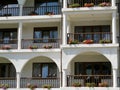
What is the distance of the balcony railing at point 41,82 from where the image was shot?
31100 millimetres

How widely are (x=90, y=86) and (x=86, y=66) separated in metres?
3.38

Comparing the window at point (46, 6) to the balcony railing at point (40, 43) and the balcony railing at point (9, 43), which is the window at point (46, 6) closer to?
the balcony railing at point (40, 43)

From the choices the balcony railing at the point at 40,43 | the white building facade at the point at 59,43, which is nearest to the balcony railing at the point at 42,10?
the white building facade at the point at 59,43

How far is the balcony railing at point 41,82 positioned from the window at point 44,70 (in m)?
0.77

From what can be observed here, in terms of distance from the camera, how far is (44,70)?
32.6m

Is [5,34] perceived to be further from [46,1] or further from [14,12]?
[46,1]

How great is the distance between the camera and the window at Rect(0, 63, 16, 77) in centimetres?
3316

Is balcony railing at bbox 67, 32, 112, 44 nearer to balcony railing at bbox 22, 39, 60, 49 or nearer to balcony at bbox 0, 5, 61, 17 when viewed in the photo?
balcony railing at bbox 22, 39, 60, 49

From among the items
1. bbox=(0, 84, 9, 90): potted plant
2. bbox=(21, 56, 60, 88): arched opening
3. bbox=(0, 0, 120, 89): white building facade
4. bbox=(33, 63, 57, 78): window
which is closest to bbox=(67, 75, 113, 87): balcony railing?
bbox=(0, 0, 120, 89): white building facade

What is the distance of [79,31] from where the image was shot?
32406 mm

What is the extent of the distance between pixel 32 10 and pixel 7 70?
223 inches

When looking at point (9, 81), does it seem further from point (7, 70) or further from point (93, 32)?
point (93, 32)

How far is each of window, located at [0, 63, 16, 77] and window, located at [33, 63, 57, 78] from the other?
197 centimetres

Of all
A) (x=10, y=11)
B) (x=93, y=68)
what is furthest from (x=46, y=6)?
(x=93, y=68)
